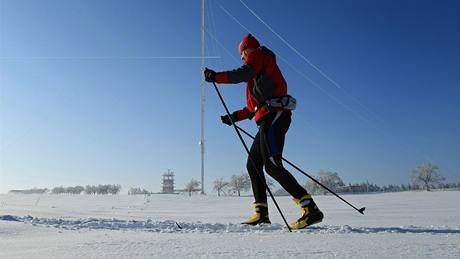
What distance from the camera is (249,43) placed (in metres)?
4.53

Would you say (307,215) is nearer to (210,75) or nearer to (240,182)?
(210,75)

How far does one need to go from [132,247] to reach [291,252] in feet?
2.68

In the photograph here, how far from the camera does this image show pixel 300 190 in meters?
4.06

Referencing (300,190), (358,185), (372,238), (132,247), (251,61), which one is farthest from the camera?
(358,185)

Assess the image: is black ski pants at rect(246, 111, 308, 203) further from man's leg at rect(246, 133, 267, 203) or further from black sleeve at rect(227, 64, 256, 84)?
black sleeve at rect(227, 64, 256, 84)

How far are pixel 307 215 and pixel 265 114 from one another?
109 centimetres

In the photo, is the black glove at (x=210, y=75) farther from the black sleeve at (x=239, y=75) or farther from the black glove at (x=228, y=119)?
the black glove at (x=228, y=119)

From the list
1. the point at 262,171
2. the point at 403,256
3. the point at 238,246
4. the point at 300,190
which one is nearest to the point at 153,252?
the point at 238,246

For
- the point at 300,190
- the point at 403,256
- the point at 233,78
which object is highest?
the point at 233,78

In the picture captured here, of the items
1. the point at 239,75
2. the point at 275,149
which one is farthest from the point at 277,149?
the point at 239,75

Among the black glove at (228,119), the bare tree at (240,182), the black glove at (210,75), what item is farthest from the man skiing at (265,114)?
the bare tree at (240,182)

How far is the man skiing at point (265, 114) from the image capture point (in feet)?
13.4

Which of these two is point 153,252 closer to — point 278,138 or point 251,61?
point 278,138

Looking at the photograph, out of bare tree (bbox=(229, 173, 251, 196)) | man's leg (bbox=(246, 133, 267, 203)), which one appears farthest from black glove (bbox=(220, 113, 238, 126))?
bare tree (bbox=(229, 173, 251, 196))
